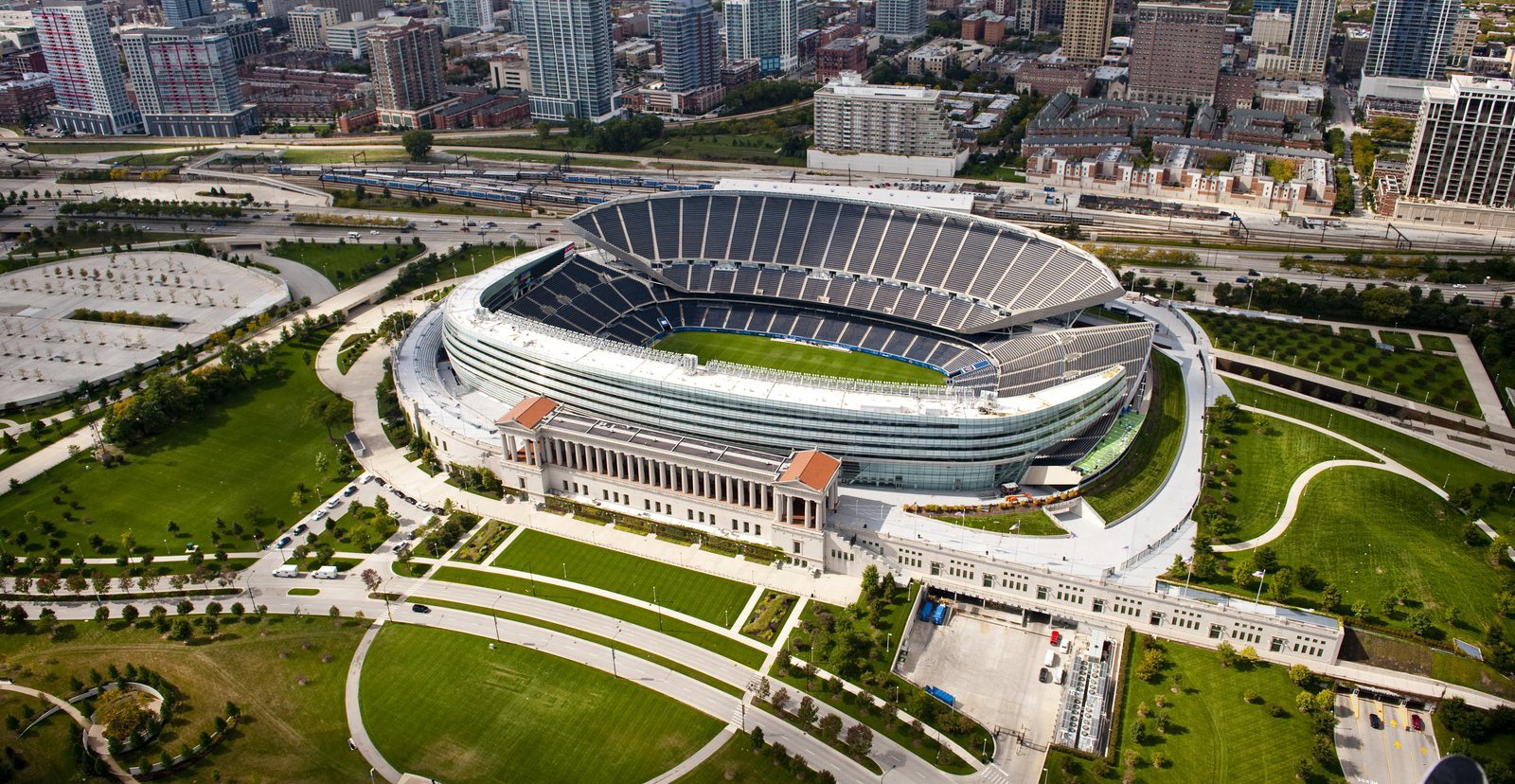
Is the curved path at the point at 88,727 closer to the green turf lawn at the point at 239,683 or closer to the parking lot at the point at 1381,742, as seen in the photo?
the green turf lawn at the point at 239,683

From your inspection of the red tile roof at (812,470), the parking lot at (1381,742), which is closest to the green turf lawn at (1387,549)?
the parking lot at (1381,742)

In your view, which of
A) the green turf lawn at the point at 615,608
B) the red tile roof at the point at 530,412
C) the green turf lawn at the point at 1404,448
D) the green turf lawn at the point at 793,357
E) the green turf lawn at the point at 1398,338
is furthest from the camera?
the green turf lawn at the point at 1398,338

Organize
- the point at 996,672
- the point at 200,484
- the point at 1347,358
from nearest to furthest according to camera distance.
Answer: the point at 996,672 → the point at 200,484 → the point at 1347,358

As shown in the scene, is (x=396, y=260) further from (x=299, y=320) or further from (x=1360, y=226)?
(x=1360, y=226)

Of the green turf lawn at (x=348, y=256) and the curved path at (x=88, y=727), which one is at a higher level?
the green turf lawn at (x=348, y=256)

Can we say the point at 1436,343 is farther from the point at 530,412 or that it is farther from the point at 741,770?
the point at 530,412

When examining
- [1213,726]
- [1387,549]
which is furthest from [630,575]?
[1387,549]
